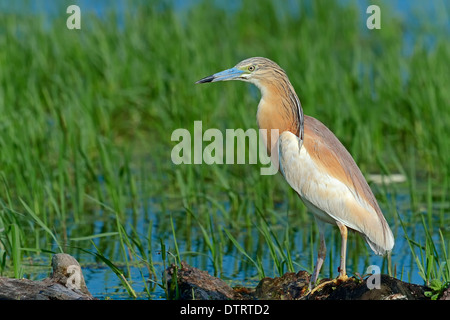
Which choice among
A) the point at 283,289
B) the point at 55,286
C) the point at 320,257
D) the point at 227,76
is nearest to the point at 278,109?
the point at 227,76

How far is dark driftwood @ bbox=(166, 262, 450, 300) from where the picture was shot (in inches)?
217

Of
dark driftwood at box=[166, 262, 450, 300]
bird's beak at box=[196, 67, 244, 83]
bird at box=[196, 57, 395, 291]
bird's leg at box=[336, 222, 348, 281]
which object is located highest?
bird's beak at box=[196, 67, 244, 83]

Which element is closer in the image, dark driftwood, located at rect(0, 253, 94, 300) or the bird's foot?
dark driftwood, located at rect(0, 253, 94, 300)

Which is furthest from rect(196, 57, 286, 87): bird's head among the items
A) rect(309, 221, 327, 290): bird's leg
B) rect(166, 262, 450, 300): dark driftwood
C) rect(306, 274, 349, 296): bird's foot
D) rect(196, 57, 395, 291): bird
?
rect(306, 274, 349, 296): bird's foot

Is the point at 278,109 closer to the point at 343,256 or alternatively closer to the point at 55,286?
the point at 343,256

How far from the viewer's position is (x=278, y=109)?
6422 millimetres

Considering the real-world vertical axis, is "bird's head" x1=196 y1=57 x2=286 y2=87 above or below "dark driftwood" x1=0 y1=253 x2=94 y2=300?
above

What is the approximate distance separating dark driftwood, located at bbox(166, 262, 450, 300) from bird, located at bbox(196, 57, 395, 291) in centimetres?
19

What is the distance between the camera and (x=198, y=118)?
32.0 feet

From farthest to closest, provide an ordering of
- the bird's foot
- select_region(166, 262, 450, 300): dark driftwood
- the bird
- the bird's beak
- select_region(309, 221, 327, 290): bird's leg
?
1. the bird's beak
2. the bird
3. select_region(309, 221, 327, 290): bird's leg
4. the bird's foot
5. select_region(166, 262, 450, 300): dark driftwood

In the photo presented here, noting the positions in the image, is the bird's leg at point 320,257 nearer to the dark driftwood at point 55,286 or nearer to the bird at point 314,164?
the bird at point 314,164

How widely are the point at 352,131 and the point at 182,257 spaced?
8.25 feet

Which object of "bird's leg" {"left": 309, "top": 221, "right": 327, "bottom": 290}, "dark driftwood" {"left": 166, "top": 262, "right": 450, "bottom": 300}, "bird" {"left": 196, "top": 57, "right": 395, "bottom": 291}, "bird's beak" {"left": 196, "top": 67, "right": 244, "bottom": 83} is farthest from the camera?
"bird's beak" {"left": 196, "top": 67, "right": 244, "bottom": 83}

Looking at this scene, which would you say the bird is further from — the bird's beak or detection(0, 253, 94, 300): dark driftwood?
detection(0, 253, 94, 300): dark driftwood
